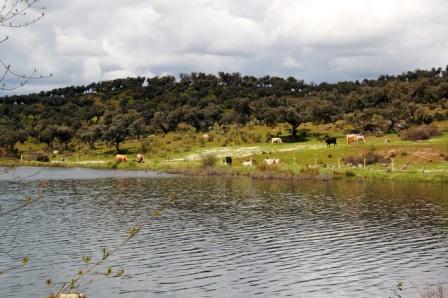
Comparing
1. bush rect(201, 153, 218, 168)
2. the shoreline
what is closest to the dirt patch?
the shoreline

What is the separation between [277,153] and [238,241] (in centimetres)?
6212

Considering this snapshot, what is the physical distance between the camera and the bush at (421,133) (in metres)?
101

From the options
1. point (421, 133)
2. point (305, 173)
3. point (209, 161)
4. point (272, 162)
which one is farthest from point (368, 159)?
point (209, 161)

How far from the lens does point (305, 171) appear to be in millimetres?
86500

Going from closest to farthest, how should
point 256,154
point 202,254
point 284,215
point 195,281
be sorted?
1. point 195,281
2. point 202,254
3. point 284,215
4. point 256,154

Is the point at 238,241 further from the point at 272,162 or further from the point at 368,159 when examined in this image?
the point at 368,159

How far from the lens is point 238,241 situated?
4144 cm

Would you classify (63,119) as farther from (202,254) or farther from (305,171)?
(202,254)

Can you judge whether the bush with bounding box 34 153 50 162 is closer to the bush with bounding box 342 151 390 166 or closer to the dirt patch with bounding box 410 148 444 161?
the bush with bounding box 342 151 390 166

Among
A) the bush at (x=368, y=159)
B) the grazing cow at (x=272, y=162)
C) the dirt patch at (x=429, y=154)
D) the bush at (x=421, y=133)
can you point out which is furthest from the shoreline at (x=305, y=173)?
the bush at (x=421, y=133)

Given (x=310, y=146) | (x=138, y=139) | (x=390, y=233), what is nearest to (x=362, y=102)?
(x=310, y=146)

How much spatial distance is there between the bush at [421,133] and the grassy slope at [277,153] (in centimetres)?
169

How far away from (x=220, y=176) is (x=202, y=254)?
57.6m

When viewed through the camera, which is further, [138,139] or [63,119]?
[63,119]
